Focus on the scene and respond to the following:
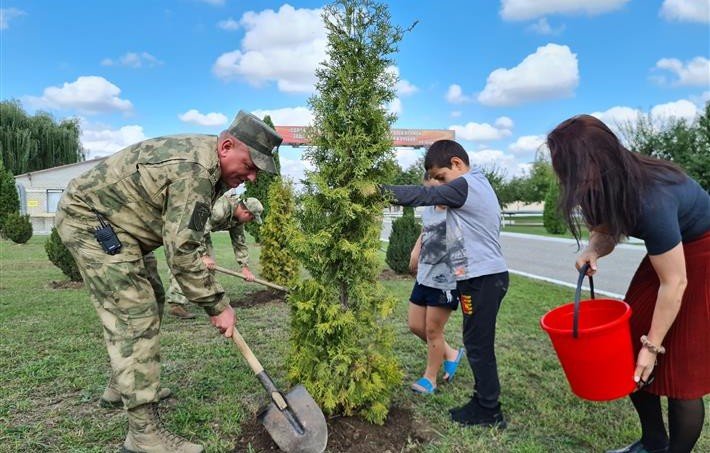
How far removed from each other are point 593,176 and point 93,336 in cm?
537

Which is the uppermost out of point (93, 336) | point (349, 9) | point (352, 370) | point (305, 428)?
point (349, 9)

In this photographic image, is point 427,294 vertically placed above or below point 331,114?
below

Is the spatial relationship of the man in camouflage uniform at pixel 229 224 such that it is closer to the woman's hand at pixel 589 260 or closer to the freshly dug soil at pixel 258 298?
the freshly dug soil at pixel 258 298

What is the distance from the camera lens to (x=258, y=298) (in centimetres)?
789

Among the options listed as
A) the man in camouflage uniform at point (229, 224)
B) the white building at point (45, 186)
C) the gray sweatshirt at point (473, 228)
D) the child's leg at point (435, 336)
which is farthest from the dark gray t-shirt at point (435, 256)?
the white building at point (45, 186)

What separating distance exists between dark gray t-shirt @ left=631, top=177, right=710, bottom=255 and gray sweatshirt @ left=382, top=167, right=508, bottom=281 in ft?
3.37

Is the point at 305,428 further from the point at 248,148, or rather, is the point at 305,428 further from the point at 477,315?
the point at 248,148

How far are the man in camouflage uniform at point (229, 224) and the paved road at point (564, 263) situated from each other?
6.13m

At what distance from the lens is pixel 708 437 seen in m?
3.12

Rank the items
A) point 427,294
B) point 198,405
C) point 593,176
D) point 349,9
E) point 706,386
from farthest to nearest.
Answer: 1. point 427,294
2. point 198,405
3. point 349,9
4. point 706,386
5. point 593,176

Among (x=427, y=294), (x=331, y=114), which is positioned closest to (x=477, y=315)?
(x=427, y=294)

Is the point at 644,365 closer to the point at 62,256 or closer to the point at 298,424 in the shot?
the point at 298,424

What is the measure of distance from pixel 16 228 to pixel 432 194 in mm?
18158

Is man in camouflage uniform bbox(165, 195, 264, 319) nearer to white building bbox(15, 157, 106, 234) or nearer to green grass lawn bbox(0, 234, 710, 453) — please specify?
green grass lawn bbox(0, 234, 710, 453)
